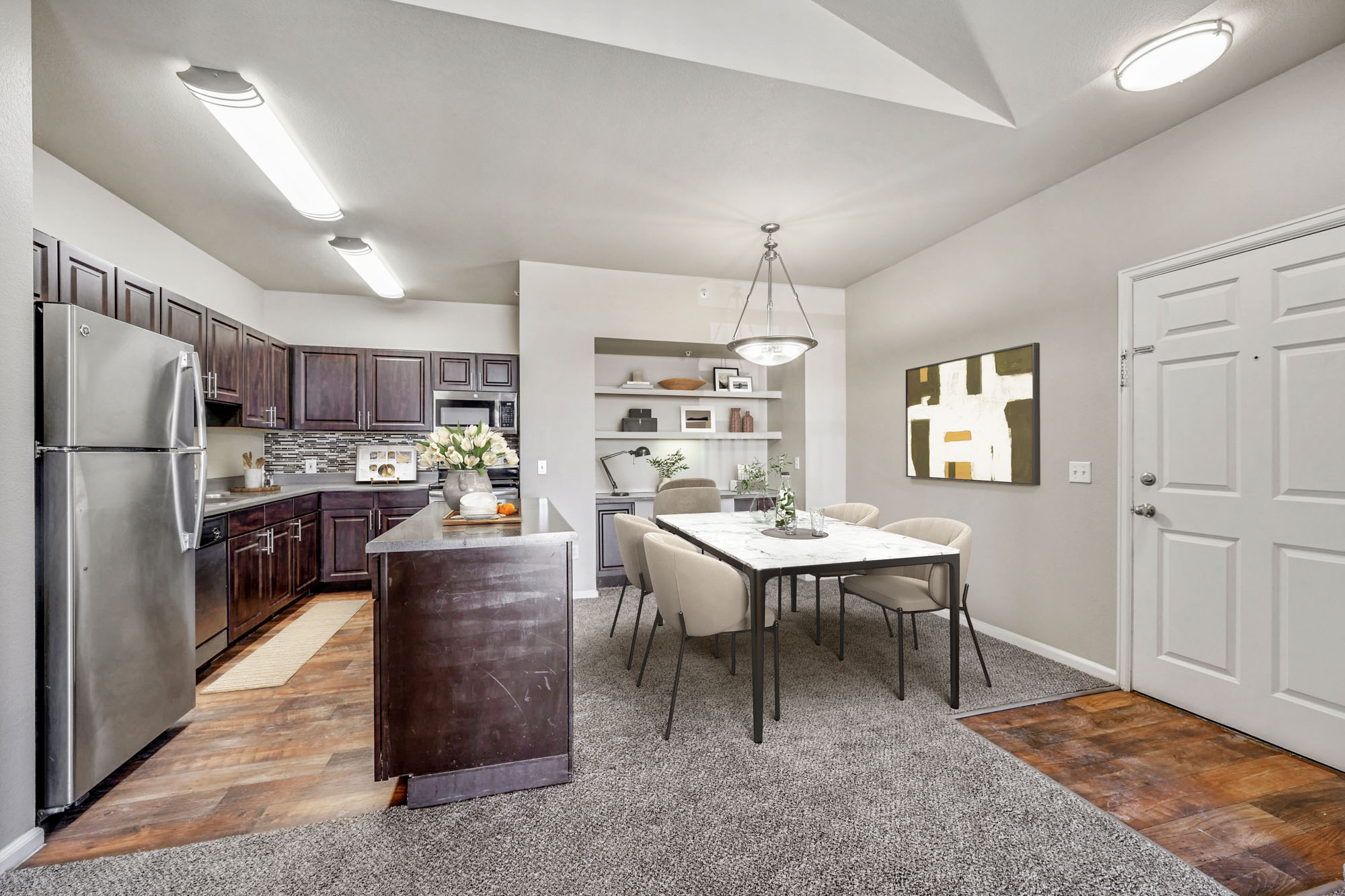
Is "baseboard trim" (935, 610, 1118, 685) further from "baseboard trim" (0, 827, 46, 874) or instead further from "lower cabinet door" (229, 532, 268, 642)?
"lower cabinet door" (229, 532, 268, 642)

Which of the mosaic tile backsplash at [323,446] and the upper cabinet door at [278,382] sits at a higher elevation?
the upper cabinet door at [278,382]

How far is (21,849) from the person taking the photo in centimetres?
158

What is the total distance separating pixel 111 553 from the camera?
6.31ft

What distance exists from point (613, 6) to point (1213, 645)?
357 centimetres

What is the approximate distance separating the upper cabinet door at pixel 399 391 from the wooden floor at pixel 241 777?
2.58m

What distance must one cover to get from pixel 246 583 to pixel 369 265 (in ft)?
7.42

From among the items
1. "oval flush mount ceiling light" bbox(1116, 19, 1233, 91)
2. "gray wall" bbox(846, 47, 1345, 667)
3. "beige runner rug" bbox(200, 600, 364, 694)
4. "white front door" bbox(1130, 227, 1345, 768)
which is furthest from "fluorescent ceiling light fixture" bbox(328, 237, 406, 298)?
"white front door" bbox(1130, 227, 1345, 768)

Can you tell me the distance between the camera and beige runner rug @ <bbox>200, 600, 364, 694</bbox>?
9.27 ft

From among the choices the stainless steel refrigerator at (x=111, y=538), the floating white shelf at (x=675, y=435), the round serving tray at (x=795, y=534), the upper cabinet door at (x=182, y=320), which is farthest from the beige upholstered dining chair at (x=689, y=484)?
the upper cabinet door at (x=182, y=320)

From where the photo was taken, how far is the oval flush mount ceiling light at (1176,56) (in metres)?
1.88

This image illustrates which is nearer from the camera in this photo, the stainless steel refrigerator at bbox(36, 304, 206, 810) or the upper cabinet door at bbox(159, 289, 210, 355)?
the stainless steel refrigerator at bbox(36, 304, 206, 810)

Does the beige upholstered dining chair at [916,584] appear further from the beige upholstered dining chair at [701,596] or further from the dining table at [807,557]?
the beige upholstered dining chair at [701,596]

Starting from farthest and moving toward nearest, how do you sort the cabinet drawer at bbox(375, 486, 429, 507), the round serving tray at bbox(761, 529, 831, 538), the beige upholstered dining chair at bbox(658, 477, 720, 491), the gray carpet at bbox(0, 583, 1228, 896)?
the cabinet drawer at bbox(375, 486, 429, 507), the beige upholstered dining chair at bbox(658, 477, 720, 491), the round serving tray at bbox(761, 529, 831, 538), the gray carpet at bbox(0, 583, 1228, 896)

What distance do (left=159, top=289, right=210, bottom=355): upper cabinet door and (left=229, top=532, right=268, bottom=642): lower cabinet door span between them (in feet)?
3.49
